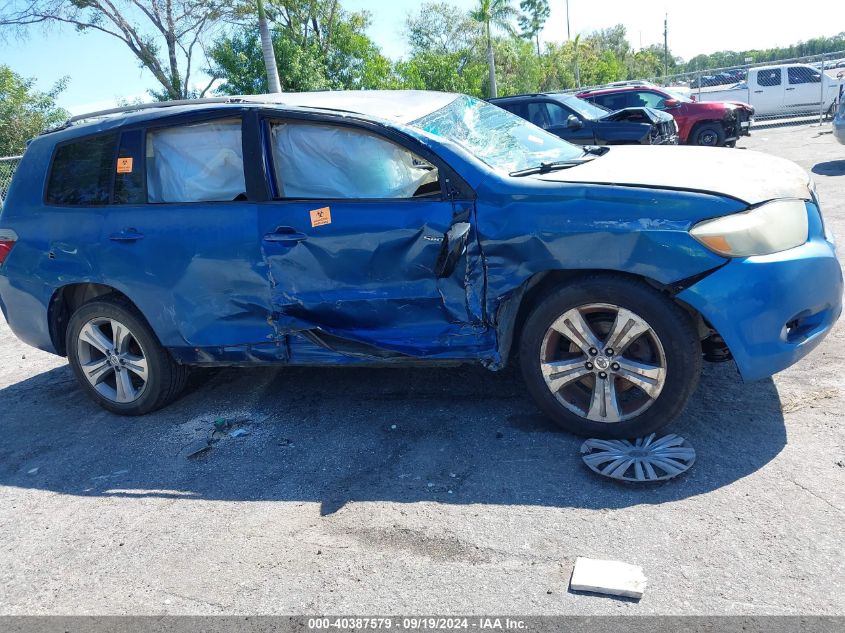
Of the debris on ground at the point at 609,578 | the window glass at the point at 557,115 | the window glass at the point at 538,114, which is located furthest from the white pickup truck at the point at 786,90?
the debris on ground at the point at 609,578

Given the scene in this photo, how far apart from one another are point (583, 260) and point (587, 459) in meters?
0.97

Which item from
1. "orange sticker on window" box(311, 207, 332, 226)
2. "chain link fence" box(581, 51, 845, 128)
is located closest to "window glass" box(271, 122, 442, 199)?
"orange sticker on window" box(311, 207, 332, 226)

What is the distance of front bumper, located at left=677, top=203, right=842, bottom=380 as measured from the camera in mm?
3396

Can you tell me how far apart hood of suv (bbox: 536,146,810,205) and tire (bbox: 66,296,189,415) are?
2.70 metres

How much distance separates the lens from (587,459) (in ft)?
11.9

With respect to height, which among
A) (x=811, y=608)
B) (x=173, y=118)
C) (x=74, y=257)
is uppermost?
(x=173, y=118)

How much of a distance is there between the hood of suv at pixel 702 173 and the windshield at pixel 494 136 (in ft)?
1.06

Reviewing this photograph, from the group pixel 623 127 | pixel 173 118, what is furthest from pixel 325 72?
pixel 173 118

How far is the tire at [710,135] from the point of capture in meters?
16.7

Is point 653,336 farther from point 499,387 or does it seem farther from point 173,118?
point 173,118

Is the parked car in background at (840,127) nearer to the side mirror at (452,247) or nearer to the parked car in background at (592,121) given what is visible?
the parked car in background at (592,121)

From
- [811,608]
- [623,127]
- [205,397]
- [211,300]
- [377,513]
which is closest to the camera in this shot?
[811,608]

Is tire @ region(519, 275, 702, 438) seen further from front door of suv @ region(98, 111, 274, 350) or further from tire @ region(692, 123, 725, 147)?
tire @ region(692, 123, 725, 147)

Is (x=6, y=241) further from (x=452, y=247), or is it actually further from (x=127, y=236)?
(x=452, y=247)
